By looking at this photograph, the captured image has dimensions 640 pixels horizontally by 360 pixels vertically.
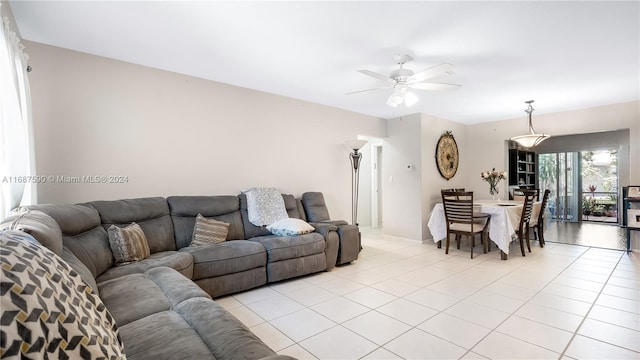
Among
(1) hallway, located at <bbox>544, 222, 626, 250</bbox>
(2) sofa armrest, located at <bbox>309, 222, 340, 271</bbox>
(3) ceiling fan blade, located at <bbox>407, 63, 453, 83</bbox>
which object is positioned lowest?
(1) hallway, located at <bbox>544, 222, 626, 250</bbox>

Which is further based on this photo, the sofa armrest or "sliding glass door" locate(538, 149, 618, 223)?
"sliding glass door" locate(538, 149, 618, 223)

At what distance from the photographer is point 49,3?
6.91 ft

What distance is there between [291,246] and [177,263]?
1192mm

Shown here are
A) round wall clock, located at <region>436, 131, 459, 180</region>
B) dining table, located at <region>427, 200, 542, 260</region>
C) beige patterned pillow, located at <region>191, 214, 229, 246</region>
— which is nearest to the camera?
beige patterned pillow, located at <region>191, 214, 229, 246</region>

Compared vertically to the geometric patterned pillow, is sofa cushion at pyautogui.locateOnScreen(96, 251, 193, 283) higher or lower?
lower

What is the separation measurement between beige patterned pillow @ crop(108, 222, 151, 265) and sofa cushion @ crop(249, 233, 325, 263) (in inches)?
43.1

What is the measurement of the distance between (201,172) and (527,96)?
463cm

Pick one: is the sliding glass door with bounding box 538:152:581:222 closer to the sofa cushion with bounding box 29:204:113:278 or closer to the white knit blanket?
the white knit blanket

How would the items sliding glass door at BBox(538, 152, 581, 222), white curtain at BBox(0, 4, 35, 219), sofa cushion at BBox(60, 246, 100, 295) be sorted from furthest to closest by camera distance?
sliding glass door at BBox(538, 152, 581, 222)
white curtain at BBox(0, 4, 35, 219)
sofa cushion at BBox(60, 246, 100, 295)

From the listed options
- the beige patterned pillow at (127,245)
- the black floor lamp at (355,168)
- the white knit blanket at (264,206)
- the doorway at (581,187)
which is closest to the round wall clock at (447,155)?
the black floor lamp at (355,168)

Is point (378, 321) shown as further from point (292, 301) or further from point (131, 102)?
point (131, 102)

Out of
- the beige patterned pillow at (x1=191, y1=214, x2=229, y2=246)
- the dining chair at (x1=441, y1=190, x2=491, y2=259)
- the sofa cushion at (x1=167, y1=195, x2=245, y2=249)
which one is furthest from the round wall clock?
the beige patterned pillow at (x1=191, y1=214, x2=229, y2=246)

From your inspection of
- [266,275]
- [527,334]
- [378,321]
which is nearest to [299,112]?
[266,275]

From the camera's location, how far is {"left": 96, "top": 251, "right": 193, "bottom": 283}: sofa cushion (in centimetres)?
216
